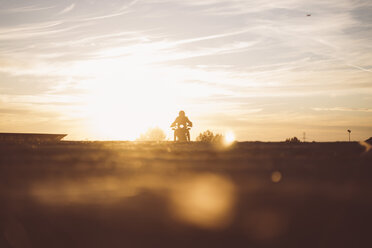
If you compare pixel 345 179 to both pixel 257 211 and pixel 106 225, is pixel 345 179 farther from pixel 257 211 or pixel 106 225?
pixel 106 225

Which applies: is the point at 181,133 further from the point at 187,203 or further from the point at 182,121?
the point at 187,203

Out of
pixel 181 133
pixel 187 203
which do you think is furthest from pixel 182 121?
pixel 187 203

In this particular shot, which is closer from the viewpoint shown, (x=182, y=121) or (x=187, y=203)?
(x=187, y=203)

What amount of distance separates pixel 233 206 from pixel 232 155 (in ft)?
9.78

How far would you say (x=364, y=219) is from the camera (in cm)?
325

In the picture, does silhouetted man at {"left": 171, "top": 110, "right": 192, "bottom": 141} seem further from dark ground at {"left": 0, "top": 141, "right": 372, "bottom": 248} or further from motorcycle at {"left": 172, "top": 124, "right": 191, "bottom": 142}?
dark ground at {"left": 0, "top": 141, "right": 372, "bottom": 248}

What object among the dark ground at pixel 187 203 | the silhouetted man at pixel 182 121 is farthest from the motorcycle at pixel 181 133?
the dark ground at pixel 187 203

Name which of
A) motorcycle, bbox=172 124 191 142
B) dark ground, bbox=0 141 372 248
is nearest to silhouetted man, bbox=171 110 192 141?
motorcycle, bbox=172 124 191 142

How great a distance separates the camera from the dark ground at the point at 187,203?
2.95 meters

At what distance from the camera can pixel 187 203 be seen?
374 centimetres

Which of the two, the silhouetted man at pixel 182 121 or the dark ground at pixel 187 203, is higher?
the silhouetted man at pixel 182 121

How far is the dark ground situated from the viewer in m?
2.95

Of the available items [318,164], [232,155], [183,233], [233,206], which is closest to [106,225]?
[183,233]

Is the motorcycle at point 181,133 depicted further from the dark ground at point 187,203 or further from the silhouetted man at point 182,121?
the dark ground at point 187,203
